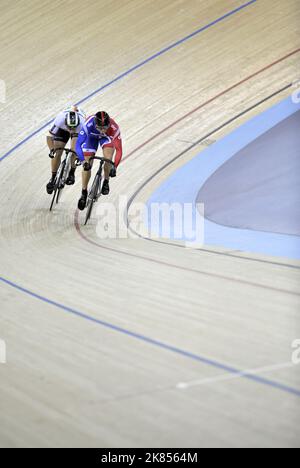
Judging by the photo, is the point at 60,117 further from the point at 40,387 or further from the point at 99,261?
the point at 40,387

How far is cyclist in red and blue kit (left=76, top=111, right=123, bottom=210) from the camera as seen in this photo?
5.91 m

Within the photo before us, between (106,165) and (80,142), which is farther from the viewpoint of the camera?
(80,142)

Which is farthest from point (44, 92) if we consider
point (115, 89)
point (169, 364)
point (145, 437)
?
point (145, 437)

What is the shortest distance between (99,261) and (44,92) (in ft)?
14.0

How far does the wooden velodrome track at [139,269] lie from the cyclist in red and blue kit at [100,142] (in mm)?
449

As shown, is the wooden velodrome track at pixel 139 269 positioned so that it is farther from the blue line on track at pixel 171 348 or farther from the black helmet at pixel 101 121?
the black helmet at pixel 101 121

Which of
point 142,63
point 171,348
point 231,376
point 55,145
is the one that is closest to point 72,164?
point 55,145

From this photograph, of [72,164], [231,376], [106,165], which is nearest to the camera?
[231,376]

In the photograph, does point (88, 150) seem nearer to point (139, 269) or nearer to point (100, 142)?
Result: point (100, 142)

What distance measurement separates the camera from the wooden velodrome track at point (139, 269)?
8.12 feet

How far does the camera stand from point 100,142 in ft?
19.8

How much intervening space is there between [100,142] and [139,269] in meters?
1.71

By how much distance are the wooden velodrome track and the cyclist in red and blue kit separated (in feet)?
1.47

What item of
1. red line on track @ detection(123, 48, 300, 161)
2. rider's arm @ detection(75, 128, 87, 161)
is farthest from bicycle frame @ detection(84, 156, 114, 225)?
red line on track @ detection(123, 48, 300, 161)
